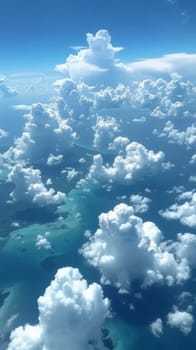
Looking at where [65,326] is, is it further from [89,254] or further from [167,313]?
[89,254]

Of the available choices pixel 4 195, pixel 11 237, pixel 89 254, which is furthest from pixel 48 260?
pixel 4 195

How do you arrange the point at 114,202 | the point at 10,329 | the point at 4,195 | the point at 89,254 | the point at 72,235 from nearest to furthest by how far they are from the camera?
the point at 10,329 < the point at 89,254 < the point at 72,235 < the point at 114,202 < the point at 4,195

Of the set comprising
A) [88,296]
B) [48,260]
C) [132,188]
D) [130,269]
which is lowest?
[88,296]

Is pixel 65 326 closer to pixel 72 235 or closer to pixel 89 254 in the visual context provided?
pixel 89 254

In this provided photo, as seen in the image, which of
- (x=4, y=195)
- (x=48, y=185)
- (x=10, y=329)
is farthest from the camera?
(x=48, y=185)

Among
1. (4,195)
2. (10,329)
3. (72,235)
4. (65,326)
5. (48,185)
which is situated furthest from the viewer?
(48,185)

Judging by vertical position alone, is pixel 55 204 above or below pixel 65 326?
above

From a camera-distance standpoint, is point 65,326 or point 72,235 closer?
point 65,326

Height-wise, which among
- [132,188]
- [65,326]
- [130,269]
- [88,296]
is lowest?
[65,326]

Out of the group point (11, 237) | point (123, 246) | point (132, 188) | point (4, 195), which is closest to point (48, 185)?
point (4, 195)
